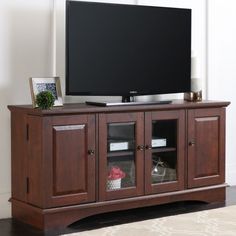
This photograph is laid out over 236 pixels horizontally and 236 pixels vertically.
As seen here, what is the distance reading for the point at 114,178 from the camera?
407 centimetres

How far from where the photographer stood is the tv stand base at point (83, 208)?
380cm

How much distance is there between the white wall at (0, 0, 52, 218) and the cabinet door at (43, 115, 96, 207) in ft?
1.55

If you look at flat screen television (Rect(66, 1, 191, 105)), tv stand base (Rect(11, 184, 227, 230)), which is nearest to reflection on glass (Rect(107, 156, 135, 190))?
tv stand base (Rect(11, 184, 227, 230))

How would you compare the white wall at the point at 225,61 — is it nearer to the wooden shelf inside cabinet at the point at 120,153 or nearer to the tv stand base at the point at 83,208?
the tv stand base at the point at 83,208

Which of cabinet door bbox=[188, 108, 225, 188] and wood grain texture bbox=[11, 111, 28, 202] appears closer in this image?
wood grain texture bbox=[11, 111, 28, 202]

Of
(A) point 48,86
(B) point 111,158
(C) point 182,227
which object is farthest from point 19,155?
(C) point 182,227

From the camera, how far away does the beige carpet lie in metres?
3.68

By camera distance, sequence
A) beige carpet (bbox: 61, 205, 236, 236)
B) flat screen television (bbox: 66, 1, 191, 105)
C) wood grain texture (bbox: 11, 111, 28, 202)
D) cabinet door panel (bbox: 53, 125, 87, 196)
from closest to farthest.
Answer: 1. beige carpet (bbox: 61, 205, 236, 236)
2. cabinet door panel (bbox: 53, 125, 87, 196)
3. wood grain texture (bbox: 11, 111, 28, 202)
4. flat screen television (bbox: 66, 1, 191, 105)

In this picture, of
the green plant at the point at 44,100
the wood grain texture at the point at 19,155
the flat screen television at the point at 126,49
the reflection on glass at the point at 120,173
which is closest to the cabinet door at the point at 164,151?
the reflection on glass at the point at 120,173

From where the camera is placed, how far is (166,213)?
13.9ft

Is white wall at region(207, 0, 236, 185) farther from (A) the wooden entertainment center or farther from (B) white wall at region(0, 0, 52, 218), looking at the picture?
(B) white wall at region(0, 0, 52, 218)

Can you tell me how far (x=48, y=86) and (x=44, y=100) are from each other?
293 mm

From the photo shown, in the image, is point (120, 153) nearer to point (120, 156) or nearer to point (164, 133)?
point (120, 156)

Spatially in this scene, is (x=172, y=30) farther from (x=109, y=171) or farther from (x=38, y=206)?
(x=38, y=206)
